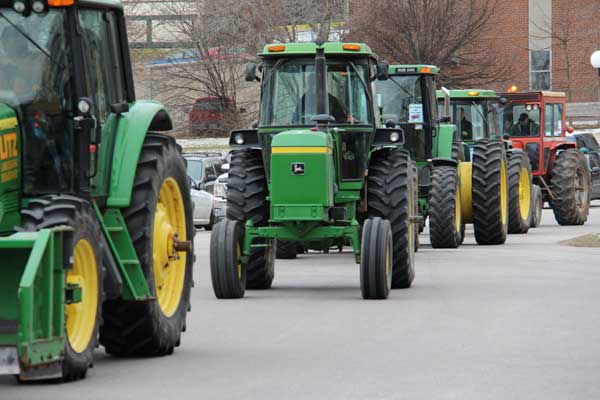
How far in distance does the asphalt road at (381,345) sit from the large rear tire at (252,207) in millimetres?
257

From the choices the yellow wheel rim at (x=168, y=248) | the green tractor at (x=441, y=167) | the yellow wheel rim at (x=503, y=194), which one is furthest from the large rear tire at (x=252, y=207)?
the yellow wheel rim at (x=503, y=194)

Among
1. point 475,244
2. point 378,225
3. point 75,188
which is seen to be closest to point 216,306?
point 378,225

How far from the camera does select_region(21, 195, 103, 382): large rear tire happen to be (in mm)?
9484

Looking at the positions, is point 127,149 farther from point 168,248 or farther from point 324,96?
point 324,96

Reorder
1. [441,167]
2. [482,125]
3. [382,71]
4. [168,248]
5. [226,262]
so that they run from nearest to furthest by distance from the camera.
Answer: [168,248] → [226,262] → [382,71] → [441,167] → [482,125]

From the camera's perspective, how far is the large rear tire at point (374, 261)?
1572 cm

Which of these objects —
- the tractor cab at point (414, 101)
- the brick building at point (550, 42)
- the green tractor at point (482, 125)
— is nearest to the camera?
the tractor cab at point (414, 101)

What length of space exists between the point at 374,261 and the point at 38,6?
632 cm

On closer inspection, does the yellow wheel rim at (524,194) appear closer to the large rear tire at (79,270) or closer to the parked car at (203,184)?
the parked car at (203,184)

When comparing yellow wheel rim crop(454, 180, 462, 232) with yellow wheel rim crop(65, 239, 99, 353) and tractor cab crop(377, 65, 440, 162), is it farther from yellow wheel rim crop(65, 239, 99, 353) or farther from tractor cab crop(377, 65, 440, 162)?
yellow wheel rim crop(65, 239, 99, 353)

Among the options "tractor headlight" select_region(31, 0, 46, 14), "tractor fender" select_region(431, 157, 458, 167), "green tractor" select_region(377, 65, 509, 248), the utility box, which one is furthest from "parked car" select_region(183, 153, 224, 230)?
"tractor headlight" select_region(31, 0, 46, 14)

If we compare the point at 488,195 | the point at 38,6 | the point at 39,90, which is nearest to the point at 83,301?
the point at 39,90

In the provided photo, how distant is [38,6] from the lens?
10.3m

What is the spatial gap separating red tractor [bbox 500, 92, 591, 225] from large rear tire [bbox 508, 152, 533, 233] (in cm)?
236
